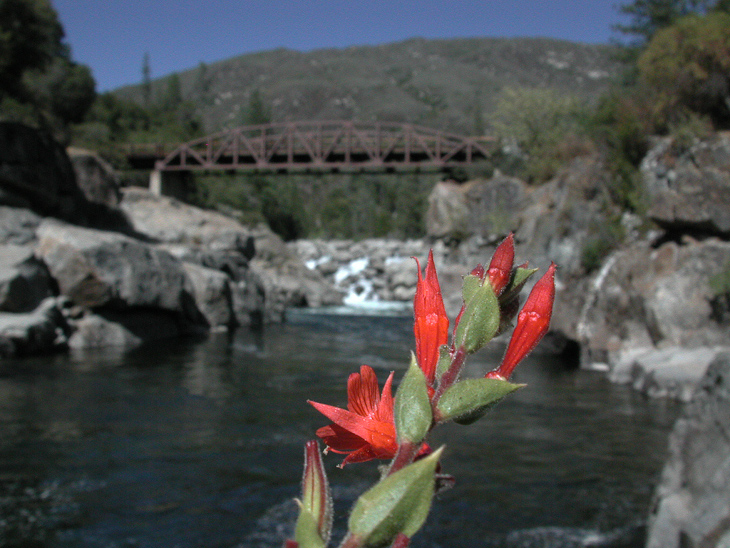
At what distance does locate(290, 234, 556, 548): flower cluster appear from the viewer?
59 cm

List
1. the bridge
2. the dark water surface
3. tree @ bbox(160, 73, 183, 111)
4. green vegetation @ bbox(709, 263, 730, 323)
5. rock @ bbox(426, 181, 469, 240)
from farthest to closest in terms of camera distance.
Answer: tree @ bbox(160, 73, 183, 111), the bridge, rock @ bbox(426, 181, 469, 240), green vegetation @ bbox(709, 263, 730, 323), the dark water surface

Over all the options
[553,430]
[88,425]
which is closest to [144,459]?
[88,425]

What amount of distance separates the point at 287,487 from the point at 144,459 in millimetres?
2031

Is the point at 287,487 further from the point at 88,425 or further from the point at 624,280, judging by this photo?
the point at 624,280

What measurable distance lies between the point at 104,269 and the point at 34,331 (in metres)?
2.92

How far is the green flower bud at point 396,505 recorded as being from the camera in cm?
58

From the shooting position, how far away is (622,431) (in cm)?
1040

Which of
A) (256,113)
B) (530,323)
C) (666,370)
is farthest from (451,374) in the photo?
(256,113)

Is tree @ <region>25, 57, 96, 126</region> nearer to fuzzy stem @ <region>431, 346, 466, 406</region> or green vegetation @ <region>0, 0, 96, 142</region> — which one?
green vegetation @ <region>0, 0, 96, 142</region>

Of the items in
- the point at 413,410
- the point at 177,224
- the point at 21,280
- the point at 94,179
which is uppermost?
the point at 94,179

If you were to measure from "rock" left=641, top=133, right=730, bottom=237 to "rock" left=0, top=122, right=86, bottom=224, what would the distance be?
17.9 m

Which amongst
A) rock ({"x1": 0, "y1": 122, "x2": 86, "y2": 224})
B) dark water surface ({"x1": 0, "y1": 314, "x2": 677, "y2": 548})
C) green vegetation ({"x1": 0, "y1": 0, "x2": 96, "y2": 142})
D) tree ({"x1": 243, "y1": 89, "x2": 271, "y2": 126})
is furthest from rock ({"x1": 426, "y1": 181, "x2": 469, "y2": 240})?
tree ({"x1": 243, "y1": 89, "x2": 271, "y2": 126})

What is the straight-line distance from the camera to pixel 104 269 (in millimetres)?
17609

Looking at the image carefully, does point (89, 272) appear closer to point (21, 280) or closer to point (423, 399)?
point (21, 280)
